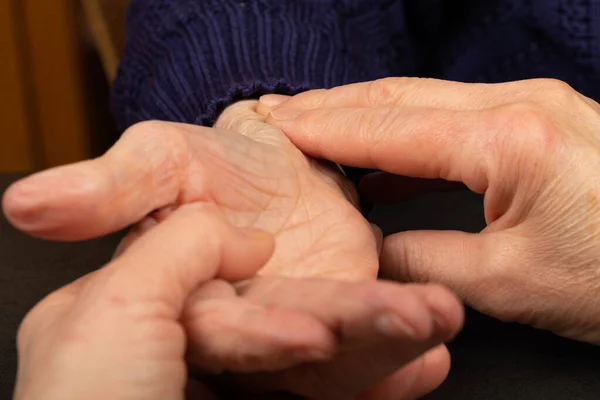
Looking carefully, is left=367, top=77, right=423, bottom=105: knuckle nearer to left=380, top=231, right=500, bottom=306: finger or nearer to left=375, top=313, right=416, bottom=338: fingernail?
left=380, top=231, right=500, bottom=306: finger

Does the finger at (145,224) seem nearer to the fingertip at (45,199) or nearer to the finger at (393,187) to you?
the fingertip at (45,199)

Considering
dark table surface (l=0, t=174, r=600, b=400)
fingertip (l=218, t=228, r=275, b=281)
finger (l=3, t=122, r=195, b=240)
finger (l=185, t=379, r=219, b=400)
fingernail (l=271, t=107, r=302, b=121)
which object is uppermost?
finger (l=3, t=122, r=195, b=240)

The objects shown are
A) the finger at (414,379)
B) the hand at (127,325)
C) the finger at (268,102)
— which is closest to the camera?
the hand at (127,325)

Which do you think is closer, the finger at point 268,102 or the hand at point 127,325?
the hand at point 127,325

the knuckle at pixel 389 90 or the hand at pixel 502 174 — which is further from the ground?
the knuckle at pixel 389 90

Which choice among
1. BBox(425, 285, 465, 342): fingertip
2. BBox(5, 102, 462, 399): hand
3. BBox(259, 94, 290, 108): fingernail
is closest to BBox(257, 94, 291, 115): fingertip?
BBox(259, 94, 290, 108): fingernail

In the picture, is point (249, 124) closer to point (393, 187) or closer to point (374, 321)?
point (393, 187)

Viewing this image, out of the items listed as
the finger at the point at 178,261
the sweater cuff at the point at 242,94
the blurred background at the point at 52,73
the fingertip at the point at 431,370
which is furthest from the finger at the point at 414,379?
the blurred background at the point at 52,73

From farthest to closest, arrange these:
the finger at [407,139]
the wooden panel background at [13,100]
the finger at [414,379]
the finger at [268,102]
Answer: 1. the wooden panel background at [13,100]
2. the finger at [268,102]
3. the finger at [407,139]
4. the finger at [414,379]
